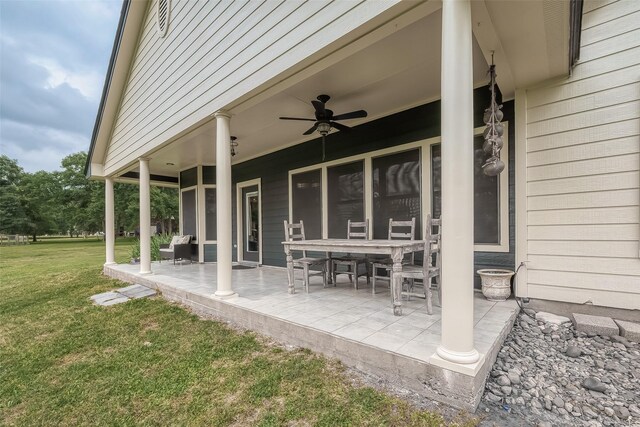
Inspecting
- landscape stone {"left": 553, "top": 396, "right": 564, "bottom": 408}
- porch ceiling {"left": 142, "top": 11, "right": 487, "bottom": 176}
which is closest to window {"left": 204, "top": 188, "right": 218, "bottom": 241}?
porch ceiling {"left": 142, "top": 11, "right": 487, "bottom": 176}

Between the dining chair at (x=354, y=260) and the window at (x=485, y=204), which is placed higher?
the window at (x=485, y=204)

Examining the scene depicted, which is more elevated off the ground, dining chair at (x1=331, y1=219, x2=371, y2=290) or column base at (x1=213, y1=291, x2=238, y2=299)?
dining chair at (x1=331, y1=219, x2=371, y2=290)

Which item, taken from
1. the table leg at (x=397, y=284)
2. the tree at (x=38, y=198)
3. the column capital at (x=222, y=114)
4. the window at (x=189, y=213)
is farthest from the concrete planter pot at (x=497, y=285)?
the tree at (x=38, y=198)

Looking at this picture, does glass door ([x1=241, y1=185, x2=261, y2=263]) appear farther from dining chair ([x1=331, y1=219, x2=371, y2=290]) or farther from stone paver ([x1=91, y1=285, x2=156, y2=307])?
dining chair ([x1=331, y1=219, x2=371, y2=290])

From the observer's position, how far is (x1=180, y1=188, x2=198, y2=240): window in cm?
863

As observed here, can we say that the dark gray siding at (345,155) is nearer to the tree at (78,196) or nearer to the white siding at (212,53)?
the white siding at (212,53)

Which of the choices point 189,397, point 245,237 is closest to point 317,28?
point 189,397

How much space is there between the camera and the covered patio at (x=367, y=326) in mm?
1955

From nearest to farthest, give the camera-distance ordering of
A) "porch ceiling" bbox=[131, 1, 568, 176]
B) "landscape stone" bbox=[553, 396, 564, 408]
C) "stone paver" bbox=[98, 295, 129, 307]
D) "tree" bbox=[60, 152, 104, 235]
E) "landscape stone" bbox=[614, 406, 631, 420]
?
"landscape stone" bbox=[614, 406, 631, 420]
"landscape stone" bbox=[553, 396, 564, 408]
"porch ceiling" bbox=[131, 1, 568, 176]
"stone paver" bbox=[98, 295, 129, 307]
"tree" bbox=[60, 152, 104, 235]

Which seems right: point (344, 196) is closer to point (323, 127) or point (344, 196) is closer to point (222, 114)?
point (323, 127)

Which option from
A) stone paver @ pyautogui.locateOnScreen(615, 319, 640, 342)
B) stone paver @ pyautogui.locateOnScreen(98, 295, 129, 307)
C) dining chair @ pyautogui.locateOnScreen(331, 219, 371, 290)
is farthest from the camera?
stone paver @ pyautogui.locateOnScreen(98, 295, 129, 307)

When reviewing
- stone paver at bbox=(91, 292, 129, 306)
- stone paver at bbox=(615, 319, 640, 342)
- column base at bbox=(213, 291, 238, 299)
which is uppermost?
column base at bbox=(213, 291, 238, 299)

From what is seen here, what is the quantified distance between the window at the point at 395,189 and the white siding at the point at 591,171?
1.35 meters

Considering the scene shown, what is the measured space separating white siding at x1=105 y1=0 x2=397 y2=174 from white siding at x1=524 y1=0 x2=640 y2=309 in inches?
96.1
